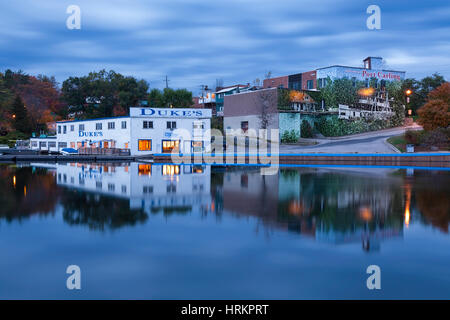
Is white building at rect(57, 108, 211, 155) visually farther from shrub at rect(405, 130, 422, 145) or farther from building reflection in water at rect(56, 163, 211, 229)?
building reflection in water at rect(56, 163, 211, 229)

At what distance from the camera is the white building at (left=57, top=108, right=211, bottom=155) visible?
55125 millimetres

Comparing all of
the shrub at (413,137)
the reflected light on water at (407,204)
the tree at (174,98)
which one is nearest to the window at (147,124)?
the tree at (174,98)

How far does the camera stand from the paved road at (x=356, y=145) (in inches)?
1805

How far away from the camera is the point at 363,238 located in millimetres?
9070

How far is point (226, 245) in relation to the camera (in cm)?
855

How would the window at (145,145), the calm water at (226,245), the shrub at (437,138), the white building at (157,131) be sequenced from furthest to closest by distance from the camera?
the window at (145,145), the white building at (157,131), the shrub at (437,138), the calm water at (226,245)

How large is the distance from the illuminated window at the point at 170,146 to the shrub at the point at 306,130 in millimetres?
15762

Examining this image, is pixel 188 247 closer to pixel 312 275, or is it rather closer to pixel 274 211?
pixel 312 275

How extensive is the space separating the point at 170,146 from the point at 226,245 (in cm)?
4879

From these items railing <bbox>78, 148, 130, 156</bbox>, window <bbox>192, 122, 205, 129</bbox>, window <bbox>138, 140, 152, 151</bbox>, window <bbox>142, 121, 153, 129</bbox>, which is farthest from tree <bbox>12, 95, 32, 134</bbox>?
window <bbox>192, 122, 205, 129</bbox>

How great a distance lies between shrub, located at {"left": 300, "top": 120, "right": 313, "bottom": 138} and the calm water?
4090 cm

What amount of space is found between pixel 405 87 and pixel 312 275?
62438 millimetres

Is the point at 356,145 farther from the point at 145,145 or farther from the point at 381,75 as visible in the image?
the point at 145,145

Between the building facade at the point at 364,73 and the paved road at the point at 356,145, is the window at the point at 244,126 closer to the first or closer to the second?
the paved road at the point at 356,145
